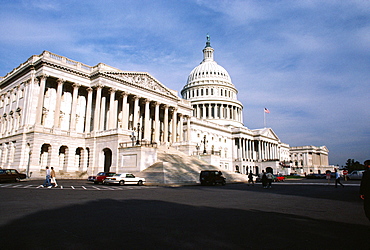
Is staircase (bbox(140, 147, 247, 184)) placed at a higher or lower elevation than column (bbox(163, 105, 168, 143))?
lower

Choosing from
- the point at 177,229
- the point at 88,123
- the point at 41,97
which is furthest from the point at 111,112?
the point at 177,229

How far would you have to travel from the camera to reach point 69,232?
24.0ft

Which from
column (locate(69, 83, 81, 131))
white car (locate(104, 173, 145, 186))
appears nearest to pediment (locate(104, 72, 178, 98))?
column (locate(69, 83, 81, 131))

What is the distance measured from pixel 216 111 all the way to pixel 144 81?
189ft

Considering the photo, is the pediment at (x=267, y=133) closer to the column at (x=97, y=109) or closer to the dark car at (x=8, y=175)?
the column at (x=97, y=109)

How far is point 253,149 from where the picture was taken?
10350 cm

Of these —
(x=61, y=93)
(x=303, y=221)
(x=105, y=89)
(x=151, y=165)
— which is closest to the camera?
(x=303, y=221)

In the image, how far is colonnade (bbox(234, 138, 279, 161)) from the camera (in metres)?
97.7

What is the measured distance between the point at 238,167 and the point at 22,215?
88.7 meters

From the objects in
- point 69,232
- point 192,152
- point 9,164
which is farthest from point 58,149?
point 69,232

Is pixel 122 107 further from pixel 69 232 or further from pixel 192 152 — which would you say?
pixel 69 232

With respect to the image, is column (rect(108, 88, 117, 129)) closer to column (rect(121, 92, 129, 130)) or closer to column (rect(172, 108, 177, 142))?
column (rect(121, 92, 129, 130))

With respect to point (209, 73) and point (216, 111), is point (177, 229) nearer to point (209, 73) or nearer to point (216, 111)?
point (216, 111)

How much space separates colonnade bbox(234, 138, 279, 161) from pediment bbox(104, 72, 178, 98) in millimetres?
45561
